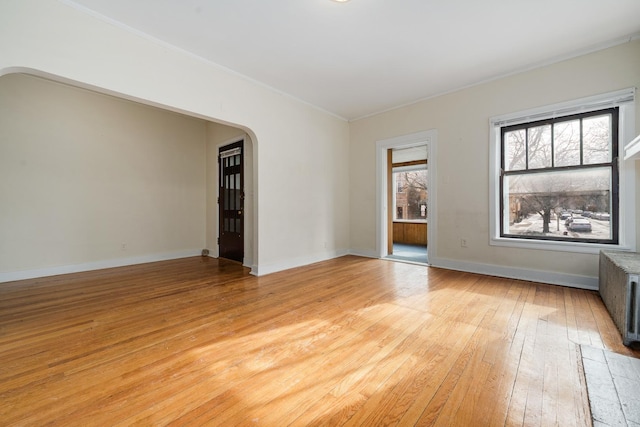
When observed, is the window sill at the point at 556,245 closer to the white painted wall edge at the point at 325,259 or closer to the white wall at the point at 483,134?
the white wall at the point at 483,134

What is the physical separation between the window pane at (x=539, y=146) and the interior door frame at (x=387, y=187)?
4.21 feet

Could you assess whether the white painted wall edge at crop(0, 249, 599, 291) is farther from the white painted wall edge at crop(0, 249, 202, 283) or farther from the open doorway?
the open doorway

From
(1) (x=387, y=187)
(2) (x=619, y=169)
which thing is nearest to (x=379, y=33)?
(1) (x=387, y=187)

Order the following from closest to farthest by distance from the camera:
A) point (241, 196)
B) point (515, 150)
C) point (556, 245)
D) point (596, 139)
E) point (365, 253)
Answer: point (596, 139)
point (556, 245)
point (515, 150)
point (241, 196)
point (365, 253)

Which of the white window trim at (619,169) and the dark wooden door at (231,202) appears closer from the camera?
the white window trim at (619,169)

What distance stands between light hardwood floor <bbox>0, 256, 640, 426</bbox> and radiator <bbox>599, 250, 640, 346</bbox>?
0.13 meters

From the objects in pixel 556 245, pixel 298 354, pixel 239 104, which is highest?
pixel 239 104

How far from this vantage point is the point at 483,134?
12.9 feet

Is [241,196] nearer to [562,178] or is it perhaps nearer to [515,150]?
[515,150]

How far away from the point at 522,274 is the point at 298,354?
3537 mm

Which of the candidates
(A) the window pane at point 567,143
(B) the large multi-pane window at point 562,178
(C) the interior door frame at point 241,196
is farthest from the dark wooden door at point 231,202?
(A) the window pane at point 567,143

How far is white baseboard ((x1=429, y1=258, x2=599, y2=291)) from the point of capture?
320cm

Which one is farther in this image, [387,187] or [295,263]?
[387,187]

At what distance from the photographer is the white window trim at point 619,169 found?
2.95 m
